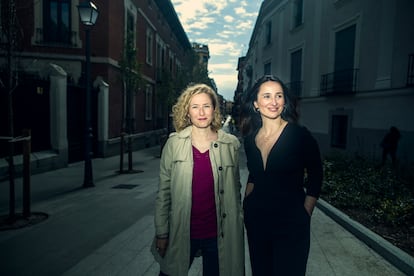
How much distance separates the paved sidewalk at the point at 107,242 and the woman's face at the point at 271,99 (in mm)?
2199

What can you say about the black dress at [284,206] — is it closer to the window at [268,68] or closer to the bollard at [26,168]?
the bollard at [26,168]

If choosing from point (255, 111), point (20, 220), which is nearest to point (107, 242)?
point (20, 220)

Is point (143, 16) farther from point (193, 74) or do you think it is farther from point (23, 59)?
point (193, 74)

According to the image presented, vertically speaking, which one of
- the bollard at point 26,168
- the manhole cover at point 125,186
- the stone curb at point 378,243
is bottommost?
the manhole cover at point 125,186

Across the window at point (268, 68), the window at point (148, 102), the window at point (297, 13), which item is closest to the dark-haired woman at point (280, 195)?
the window at point (148, 102)

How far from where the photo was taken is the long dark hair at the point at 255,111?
2.23 meters

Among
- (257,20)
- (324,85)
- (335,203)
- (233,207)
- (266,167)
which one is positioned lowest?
(335,203)

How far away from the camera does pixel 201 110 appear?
7.00 feet

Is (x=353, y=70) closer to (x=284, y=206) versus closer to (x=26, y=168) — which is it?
(x=284, y=206)

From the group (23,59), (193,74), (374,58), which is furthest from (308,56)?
(23,59)

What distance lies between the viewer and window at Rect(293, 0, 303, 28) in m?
18.3

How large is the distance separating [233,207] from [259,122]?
84 cm

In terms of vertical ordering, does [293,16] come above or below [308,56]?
above

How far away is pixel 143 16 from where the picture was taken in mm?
17422
